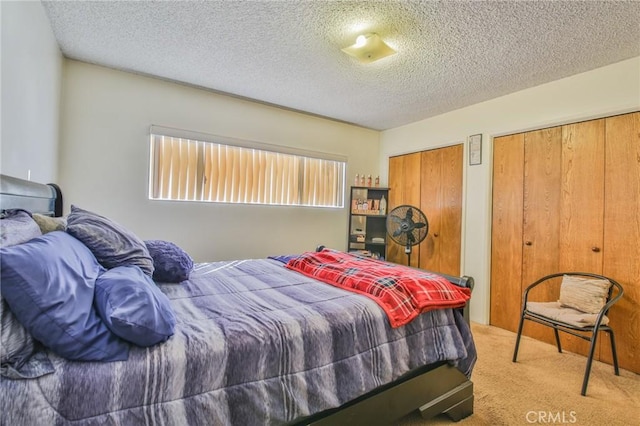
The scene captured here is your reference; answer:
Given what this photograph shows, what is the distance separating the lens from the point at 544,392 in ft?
6.24

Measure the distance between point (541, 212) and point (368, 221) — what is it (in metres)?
1.99

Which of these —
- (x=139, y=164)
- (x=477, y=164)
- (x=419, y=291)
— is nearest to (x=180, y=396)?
(x=419, y=291)

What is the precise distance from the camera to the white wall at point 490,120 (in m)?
2.37

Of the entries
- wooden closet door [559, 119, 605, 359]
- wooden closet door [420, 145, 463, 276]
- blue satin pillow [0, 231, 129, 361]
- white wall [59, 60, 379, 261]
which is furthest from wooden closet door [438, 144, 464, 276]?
blue satin pillow [0, 231, 129, 361]

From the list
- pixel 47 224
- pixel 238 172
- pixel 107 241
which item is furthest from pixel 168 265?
pixel 238 172

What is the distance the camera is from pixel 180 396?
919 millimetres

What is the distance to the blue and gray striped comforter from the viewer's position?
813 mm

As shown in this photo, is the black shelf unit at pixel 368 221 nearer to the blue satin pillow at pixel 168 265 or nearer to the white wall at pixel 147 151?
the white wall at pixel 147 151

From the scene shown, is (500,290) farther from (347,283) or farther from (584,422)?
(347,283)

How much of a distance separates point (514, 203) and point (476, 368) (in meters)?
1.67

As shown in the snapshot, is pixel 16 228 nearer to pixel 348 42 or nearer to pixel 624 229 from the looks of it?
pixel 348 42

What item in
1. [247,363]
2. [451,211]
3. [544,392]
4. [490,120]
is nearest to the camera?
[247,363]

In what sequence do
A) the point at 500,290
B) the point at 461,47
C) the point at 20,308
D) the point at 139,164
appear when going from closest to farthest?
the point at 20,308
the point at 461,47
the point at 139,164
the point at 500,290

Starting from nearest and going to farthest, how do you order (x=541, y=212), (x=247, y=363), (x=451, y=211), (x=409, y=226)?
(x=247, y=363)
(x=541, y=212)
(x=409, y=226)
(x=451, y=211)
